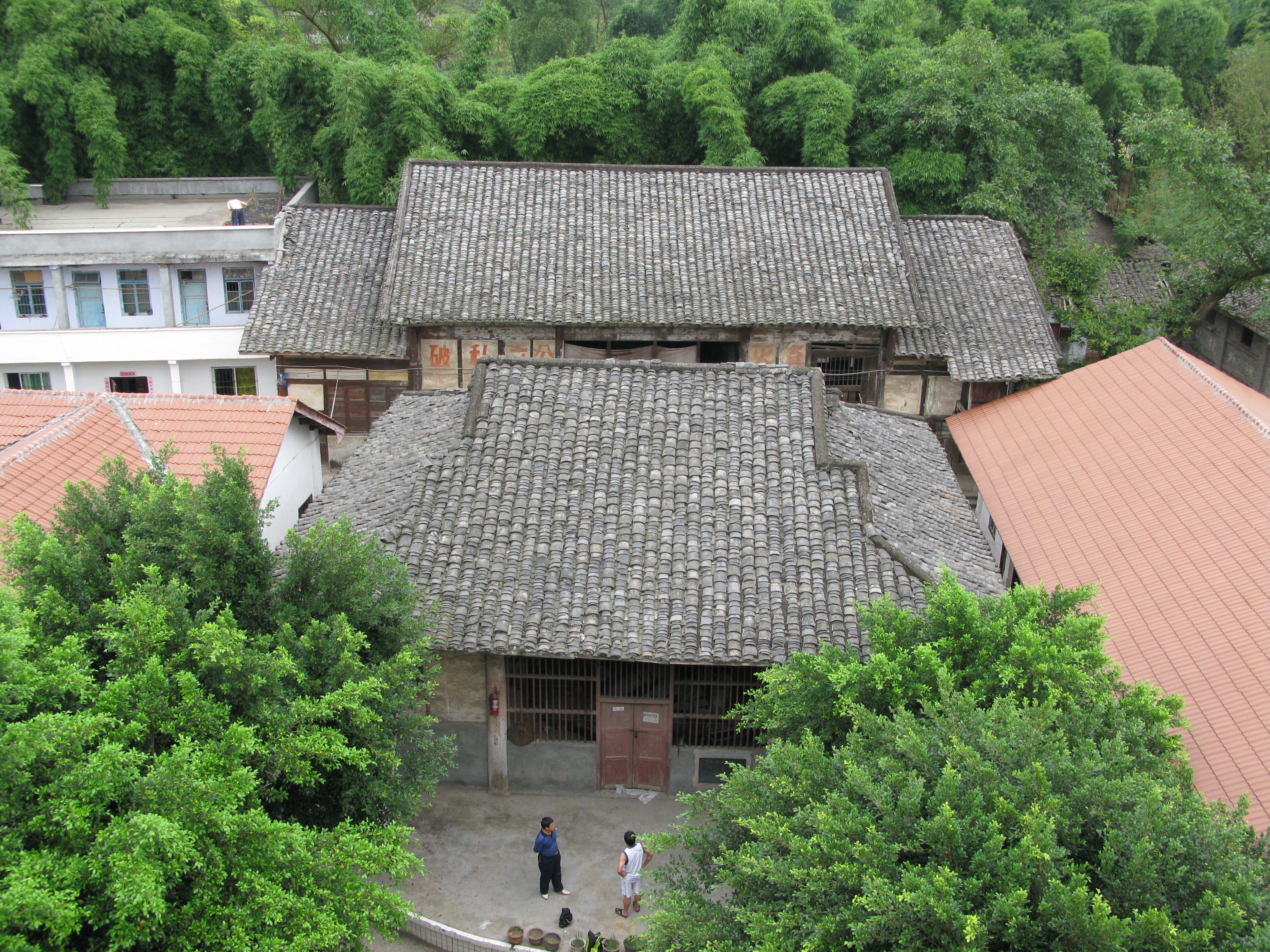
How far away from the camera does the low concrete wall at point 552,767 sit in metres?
15.2

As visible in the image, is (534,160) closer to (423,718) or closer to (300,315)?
(300,315)

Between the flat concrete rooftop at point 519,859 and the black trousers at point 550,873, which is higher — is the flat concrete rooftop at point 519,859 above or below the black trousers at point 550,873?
below

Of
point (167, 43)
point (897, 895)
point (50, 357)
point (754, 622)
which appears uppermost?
point (167, 43)

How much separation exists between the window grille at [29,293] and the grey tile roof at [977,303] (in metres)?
22.1

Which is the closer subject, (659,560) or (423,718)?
(423,718)

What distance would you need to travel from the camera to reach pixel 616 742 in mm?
15172

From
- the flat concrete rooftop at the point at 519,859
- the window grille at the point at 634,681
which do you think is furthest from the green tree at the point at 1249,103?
the flat concrete rooftop at the point at 519,859

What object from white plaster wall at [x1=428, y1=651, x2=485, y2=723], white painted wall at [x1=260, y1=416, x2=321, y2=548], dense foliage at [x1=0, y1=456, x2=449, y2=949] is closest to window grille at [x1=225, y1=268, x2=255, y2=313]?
white painted wall at [x1=260, y1=416, x2=321, y2=548]

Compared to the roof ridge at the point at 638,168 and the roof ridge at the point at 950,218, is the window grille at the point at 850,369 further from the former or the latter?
the roof ridge at the point at 638,168

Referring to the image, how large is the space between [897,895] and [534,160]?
→ 28990 mm

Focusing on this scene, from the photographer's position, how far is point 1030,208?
3089 cm

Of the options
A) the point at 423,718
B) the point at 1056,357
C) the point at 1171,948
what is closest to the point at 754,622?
the point at 423,718

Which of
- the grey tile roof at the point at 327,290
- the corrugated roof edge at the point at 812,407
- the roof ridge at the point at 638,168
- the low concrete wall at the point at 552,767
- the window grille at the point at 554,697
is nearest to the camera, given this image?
the corrugated roof edge at the point at 812,407

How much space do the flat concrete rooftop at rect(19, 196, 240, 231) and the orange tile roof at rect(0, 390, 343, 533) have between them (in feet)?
39.4
